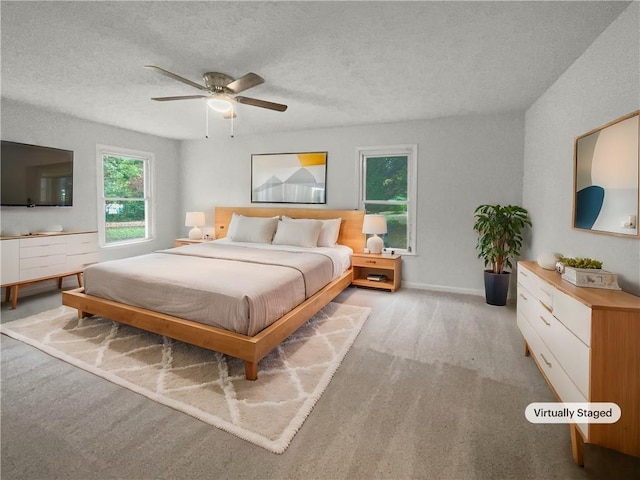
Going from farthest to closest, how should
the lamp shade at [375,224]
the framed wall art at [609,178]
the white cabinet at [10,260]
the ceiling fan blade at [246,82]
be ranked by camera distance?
the lamp shade at [375,224]
the white cabinet at [10,260]
the ceiling fan blade at [246,82]
the framed wall art at [609,178]

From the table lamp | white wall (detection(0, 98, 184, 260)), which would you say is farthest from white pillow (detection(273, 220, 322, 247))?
white wall (detection(0, 98, 184, 260))

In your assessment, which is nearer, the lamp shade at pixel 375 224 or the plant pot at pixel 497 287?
the plant pot at pixel 497 287

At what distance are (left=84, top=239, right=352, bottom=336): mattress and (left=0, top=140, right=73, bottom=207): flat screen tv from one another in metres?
1.76

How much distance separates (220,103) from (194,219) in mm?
3068

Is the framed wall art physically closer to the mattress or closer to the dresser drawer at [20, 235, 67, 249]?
the mattress

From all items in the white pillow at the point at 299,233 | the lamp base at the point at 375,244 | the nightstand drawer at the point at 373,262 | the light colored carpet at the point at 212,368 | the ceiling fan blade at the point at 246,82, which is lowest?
the light colored carpet at the point at 212,368

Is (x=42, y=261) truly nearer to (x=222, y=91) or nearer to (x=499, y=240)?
(x=222, y=91)

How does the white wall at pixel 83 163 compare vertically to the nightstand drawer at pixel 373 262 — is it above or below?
above

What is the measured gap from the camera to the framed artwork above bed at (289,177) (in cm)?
510

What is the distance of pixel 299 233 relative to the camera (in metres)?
4.45

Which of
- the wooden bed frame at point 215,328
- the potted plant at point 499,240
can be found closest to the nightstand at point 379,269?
the wooden bed frame at point 215,328

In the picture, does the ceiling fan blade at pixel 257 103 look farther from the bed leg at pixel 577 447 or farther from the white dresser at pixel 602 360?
the bed leg at pixel 577 447

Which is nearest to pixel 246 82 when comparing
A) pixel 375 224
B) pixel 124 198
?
pixel 375 224

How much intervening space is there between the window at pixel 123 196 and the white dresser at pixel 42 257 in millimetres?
768
